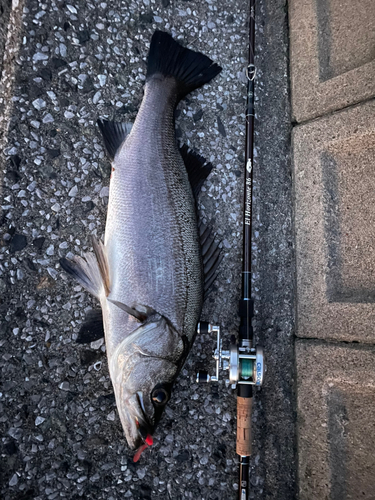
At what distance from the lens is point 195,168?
84.3 inches

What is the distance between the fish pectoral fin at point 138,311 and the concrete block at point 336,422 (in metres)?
1.01

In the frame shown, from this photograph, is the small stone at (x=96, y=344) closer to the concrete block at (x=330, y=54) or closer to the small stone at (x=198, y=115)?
the small stone at (x=198, y=115)

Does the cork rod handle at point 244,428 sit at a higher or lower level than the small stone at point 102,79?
lower

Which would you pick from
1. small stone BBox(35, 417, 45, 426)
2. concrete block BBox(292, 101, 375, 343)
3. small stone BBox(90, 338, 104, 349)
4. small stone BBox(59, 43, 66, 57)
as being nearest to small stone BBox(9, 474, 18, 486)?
→ small stone BBox(35, 417, 45, 426)

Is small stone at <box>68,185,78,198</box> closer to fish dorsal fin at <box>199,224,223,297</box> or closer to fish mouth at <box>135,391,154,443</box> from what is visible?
fish dorsal fin at <box>199,224,223,297</box>

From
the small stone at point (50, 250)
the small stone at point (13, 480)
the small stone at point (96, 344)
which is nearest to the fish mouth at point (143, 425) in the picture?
the small stone at point (96, 344)

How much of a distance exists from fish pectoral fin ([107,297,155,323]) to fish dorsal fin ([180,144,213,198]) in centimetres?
75

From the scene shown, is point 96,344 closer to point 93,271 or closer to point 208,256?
point 93,271

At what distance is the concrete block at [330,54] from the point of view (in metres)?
2.20

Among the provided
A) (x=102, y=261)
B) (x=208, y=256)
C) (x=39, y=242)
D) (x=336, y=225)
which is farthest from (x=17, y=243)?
(x=336, y=225)

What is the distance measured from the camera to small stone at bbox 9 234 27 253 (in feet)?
6.69

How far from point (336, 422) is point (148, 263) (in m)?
1.37

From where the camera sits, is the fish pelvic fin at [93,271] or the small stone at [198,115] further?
the small stone at [198,115]

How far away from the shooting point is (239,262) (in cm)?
228
